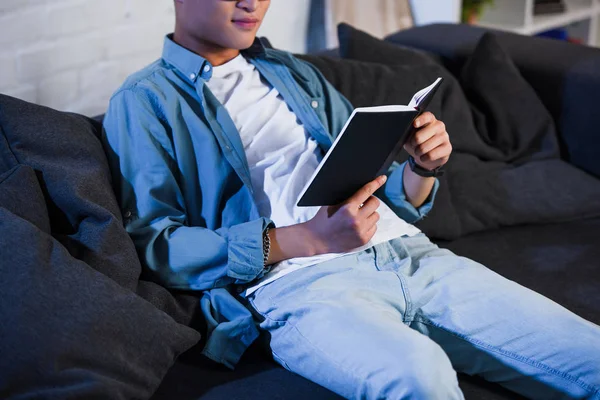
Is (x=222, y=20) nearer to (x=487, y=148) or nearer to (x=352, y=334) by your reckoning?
(x=352, y=334)

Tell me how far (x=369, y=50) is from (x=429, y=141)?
2.53 feet

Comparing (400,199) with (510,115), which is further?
(510,115)

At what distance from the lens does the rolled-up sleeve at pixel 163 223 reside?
4.27ft

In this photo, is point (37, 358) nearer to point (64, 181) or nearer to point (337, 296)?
point (64, 181)

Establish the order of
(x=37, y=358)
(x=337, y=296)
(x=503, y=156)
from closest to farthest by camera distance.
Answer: (x=37, y=358) → (x=337, y=296) → (x=503, y=156)

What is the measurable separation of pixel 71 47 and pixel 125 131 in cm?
51

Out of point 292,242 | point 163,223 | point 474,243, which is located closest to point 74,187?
point 163,223

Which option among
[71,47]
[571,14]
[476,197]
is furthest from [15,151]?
[571,14]

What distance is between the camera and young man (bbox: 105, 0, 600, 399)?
47.2 inches

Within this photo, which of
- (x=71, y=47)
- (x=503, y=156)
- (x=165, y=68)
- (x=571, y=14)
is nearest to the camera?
(x=165, y=68)

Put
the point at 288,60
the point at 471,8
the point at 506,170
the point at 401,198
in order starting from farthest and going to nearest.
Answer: the point at 471,8, the point at 506,170, the point at 288,60, the point at 401,198

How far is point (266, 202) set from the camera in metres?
1.44

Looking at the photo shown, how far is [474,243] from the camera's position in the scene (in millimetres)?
1795

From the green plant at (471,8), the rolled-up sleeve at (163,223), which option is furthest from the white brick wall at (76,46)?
the green plant at (471,8)
